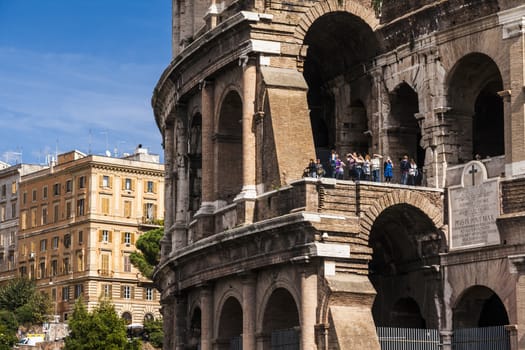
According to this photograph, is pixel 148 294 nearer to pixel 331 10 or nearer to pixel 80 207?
pixel 80 207

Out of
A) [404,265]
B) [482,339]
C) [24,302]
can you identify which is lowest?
[482,339]

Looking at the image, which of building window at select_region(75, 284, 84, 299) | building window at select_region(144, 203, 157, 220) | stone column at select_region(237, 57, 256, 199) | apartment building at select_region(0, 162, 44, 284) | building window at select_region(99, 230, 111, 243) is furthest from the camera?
apartment building at select_region(0, 162, 44, 284)

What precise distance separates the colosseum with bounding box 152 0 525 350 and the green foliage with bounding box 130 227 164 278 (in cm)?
5075

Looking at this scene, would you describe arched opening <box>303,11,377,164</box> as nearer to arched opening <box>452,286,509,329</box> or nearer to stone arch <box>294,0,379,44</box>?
stone arch <box>294,0,379,44</box>

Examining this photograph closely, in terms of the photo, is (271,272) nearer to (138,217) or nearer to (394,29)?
Result: (394,29)

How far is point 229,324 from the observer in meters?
45.2

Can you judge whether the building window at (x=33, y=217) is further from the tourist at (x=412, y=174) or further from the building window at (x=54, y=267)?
the tourist at (x=412, y=174)

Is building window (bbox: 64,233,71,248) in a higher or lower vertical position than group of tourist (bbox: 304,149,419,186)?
higher

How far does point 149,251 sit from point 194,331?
2057 inches

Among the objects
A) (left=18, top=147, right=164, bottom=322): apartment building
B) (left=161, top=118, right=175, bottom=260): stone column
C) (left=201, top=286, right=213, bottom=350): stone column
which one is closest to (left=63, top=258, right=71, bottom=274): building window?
(left=18, top=147, right=164, bottom=322): apartment building

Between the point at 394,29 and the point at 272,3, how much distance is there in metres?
3.93

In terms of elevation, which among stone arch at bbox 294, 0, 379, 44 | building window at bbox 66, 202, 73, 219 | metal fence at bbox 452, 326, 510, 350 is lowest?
metal fence at bbox 452, 326, 510, 350

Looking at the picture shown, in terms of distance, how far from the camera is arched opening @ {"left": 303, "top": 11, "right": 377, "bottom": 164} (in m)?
45.8

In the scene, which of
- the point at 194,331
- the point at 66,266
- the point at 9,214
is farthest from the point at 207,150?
the point at 9,214
